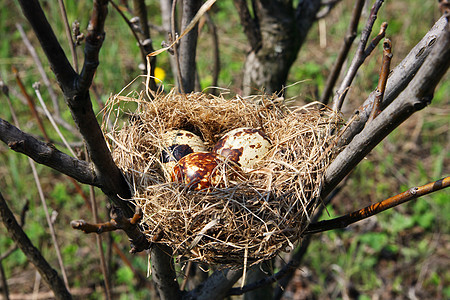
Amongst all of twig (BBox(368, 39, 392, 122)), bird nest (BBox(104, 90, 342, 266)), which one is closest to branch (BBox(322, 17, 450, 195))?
twig (BBox(368, 39, 392, 122))

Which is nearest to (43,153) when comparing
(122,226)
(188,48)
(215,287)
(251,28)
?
(122,226)

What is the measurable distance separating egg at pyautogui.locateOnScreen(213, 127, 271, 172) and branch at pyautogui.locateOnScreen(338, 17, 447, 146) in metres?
0.53

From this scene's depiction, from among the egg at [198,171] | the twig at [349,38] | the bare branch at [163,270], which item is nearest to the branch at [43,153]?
the bare branch at [163,270]

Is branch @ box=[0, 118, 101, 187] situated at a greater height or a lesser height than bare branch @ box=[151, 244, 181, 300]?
greater

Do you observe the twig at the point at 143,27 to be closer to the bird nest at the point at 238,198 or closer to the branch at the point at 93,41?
the bird nest at the point at 238,198

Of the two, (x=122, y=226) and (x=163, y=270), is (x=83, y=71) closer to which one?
(x=122, y=226)

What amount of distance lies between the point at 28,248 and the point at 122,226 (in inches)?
25.1

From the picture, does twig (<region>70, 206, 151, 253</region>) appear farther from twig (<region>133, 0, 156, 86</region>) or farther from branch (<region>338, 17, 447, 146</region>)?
twig (<region>133, 0, 156, 86</region>)

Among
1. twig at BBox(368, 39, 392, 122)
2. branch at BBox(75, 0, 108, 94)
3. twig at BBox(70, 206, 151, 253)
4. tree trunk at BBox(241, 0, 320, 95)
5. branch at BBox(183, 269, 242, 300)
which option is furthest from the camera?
tree trunk at BBox(241, 0, 320, 95)

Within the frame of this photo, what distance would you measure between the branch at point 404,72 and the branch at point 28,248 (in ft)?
3.66

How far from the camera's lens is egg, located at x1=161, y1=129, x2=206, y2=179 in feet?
5.99

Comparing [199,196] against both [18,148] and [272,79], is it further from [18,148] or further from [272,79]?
[272,79]

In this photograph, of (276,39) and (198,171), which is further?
(276,39)

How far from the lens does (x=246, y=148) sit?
185cm
